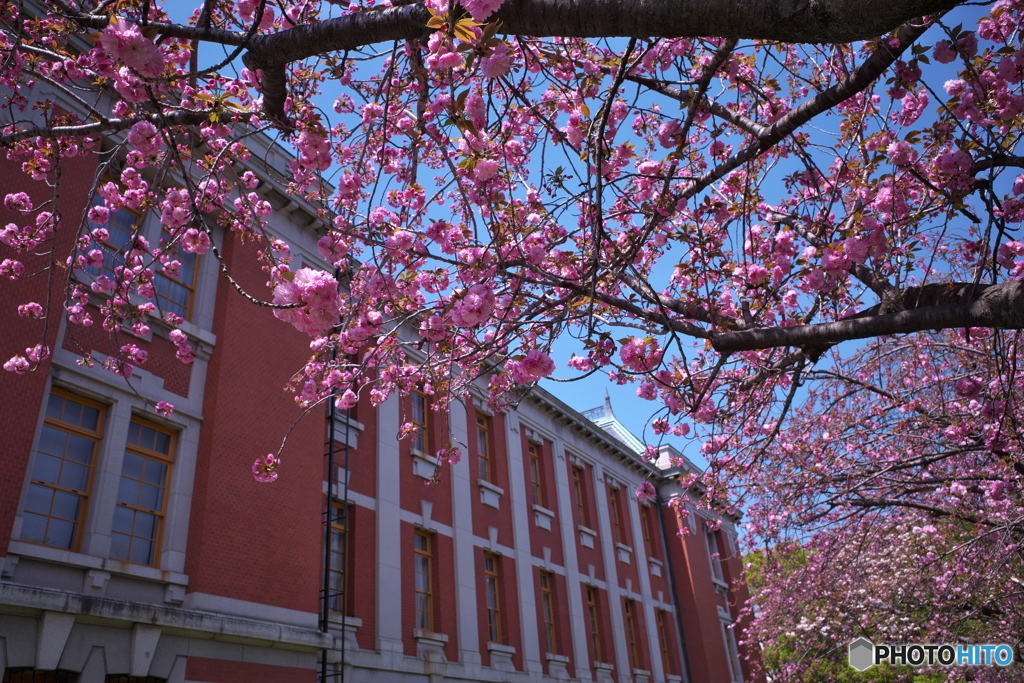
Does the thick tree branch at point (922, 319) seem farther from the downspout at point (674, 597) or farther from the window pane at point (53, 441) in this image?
the downspout at point (674, 597)

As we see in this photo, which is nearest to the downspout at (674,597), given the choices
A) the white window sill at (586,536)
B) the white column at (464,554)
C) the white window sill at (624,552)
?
the white window sill at (624,552)

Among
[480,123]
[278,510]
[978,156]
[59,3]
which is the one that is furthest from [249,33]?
[278,510]

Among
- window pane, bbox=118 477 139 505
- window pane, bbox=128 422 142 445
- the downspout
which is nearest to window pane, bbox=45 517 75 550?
window pane, bbox=118 477 139 505

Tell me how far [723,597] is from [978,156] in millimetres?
26896

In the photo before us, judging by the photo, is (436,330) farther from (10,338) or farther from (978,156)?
(10,338)

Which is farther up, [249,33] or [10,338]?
[10,338]

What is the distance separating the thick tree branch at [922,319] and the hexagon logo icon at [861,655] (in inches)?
535

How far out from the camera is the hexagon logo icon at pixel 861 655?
1656 centimetres

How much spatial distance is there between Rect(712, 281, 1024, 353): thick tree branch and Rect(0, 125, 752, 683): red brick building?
5.22m

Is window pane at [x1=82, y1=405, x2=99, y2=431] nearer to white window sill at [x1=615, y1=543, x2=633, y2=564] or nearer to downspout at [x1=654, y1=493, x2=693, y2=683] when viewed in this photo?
white window sill at [x1=615, y1=543, x2=633, y2=564]

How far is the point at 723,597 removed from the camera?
29328 mm

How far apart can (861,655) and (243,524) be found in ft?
46.9

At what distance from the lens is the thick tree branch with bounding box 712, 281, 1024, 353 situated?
4.95 m

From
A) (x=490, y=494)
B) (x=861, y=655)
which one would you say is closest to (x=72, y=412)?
(x=490, y=494)
